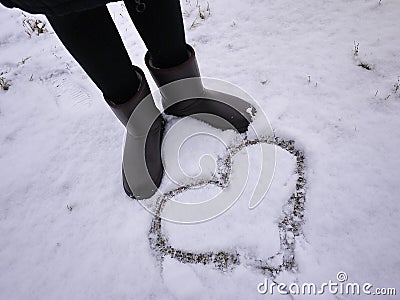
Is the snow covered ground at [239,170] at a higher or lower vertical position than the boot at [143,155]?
lower

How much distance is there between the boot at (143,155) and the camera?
4.77 feet

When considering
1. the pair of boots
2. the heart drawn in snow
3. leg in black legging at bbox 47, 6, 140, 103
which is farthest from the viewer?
the pair of boots

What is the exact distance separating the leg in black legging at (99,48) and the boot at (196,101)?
0.57 feet

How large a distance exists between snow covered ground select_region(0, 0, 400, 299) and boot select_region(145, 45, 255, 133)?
0.30 feet

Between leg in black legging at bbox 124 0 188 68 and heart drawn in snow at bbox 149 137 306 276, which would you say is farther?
heart drawn in snow at bbox 149 137 306 276

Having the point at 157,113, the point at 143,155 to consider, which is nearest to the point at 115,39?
the point at 157,113

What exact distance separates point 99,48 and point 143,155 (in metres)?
0.56

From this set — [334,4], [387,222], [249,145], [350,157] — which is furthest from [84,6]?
[334,4]

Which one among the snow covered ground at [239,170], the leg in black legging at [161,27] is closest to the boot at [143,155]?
the snow covered ground at [239,170]

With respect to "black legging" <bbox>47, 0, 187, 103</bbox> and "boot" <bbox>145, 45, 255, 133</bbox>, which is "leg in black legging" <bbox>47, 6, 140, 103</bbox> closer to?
"black legging" <bbox>47, 0, 187, 103</bbox>

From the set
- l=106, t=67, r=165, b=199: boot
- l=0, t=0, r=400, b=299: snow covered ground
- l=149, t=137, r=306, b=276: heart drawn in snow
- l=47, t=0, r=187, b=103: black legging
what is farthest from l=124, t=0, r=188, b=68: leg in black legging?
l=149, t=137, r=306, b=276: heart drawn in snow

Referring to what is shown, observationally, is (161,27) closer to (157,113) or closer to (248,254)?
(157,113)

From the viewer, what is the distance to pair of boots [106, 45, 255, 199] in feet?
4.50

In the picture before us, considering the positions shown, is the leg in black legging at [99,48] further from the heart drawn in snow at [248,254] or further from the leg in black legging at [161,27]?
the heart drawn in snow at [248,254]
